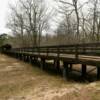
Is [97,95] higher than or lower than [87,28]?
lower

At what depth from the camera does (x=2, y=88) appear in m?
10.2

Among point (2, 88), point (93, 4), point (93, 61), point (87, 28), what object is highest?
point (93, 4)

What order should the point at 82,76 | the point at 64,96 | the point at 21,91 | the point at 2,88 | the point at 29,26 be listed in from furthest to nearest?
1. the point at 29,26
2. the point at 82,76
3. the point at 2,88
4. the point at 21,91
5. the point at 64,96

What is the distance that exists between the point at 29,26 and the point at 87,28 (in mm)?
15359

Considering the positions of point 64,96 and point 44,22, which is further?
point 44,22

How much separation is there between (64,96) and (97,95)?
54.8 inches

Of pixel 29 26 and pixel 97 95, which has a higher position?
pixel 29 26

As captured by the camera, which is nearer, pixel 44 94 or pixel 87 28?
pixel 44 94

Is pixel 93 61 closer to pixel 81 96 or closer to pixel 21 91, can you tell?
pixel 81 96

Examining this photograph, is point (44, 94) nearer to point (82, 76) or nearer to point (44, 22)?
point (82, 76)

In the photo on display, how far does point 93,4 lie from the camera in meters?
30.1

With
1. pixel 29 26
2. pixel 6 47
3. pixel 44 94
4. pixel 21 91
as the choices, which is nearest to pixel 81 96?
pixel 44 94

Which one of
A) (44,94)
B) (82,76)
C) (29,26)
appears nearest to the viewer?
(44,94)

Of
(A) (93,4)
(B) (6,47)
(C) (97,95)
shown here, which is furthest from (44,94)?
(B) (6,47)
